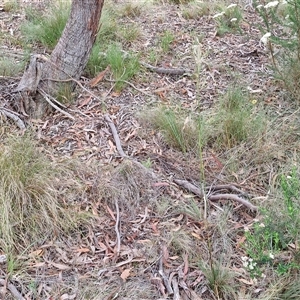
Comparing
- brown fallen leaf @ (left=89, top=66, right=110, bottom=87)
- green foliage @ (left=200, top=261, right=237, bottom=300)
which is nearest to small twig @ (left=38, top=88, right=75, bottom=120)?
brown fallen leaf @ (left=89, top=66, right=110, bottom=87)

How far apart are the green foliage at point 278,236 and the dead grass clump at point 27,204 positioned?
3.43 feet

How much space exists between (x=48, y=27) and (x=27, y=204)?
7.76ft

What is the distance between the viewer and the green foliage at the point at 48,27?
419 cm

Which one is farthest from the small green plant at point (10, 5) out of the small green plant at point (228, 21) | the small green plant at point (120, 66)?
the small green plant at point (228, 21)

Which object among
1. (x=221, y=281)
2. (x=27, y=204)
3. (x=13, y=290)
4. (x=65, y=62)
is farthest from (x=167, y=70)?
(x=13, y=290)

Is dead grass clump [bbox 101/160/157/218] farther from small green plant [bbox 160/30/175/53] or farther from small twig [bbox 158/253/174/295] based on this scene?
small green plant [bbox 160/30/175/53]

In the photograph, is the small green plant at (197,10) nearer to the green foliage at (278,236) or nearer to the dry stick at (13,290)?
the green foliage at (278,236)

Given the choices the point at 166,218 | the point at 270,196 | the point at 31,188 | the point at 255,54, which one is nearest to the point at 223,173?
the point at 270,196

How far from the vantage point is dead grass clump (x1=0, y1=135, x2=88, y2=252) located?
2.35 m

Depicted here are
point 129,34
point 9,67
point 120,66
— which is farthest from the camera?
point 129,34

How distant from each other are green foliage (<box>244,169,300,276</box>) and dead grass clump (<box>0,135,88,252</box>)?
105 centimetres

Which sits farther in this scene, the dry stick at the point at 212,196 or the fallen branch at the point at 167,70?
the fallen branch at the point at 167,70

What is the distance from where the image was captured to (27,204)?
247cm

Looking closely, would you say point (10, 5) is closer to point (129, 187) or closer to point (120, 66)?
point (120, 66)
